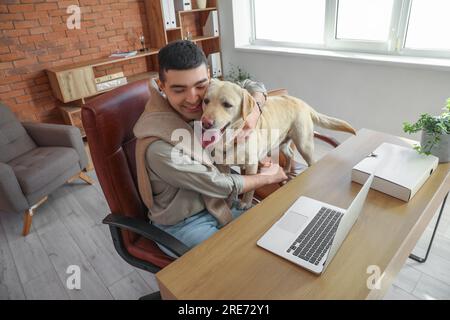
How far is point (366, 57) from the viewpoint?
2.76 m

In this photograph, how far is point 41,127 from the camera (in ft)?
8.83

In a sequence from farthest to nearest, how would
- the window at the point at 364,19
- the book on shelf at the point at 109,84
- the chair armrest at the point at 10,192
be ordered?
the book on shelf at the point at 109,84
the window at the point at 364,19
the chair armrest at the point at 10,192

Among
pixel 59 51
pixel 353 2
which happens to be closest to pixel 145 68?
pixel 59 51

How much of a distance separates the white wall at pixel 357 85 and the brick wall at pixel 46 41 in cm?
131

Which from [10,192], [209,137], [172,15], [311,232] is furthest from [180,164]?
[172,15]

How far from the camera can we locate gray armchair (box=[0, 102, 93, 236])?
2.17 m

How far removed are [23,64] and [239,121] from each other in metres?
2.77

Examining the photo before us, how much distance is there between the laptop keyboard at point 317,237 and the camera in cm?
89

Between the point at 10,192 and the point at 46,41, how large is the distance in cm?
174

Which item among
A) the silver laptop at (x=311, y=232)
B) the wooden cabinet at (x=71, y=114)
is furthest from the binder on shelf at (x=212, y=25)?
the silver laptop at (x=311, y=232)

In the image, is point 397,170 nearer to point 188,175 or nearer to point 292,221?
point 292,221

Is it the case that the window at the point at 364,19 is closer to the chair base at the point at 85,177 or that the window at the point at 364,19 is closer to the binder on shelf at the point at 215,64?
the binder on shelf at the point at 215,64

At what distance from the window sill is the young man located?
191 centimetres
